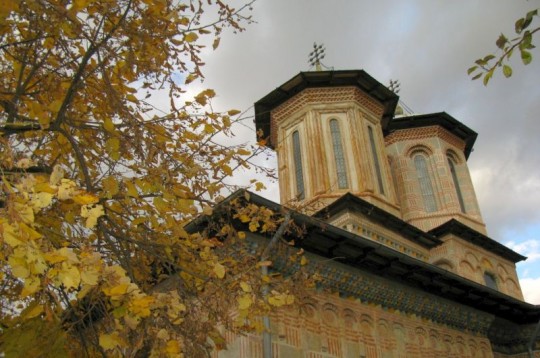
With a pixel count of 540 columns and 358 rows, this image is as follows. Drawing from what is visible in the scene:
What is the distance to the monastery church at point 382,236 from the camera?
8.55 m

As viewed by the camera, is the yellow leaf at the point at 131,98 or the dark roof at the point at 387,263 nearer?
the yellow leaf at the point at 131,98

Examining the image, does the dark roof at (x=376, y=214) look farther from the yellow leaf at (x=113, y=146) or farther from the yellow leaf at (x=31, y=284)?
the yellow leaf at (x=31, y=284)

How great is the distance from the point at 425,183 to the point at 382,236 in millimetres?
5280

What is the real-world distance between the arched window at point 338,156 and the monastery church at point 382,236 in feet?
0.10

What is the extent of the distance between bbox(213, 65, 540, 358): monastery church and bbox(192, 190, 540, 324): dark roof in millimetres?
24

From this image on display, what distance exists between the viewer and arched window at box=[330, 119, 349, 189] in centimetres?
1441

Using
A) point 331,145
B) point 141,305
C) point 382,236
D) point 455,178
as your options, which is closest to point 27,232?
point 141,305

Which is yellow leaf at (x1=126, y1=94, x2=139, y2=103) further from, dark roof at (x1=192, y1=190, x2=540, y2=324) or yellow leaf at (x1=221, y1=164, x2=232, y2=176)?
dark roof at (x1=192, y1=190, x2=540, y2=324)

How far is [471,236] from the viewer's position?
53.3ft

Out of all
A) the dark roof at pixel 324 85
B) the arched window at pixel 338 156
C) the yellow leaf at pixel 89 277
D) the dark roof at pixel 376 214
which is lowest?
the yellow leaf at pixel 89 277

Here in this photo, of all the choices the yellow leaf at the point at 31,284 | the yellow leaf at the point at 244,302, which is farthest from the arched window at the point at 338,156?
the yellow leaf at the point at 31,284

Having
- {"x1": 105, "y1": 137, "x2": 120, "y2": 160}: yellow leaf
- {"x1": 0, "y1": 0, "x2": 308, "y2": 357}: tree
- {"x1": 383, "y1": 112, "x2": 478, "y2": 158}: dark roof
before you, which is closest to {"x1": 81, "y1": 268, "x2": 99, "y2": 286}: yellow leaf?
{"x1": 0, "y1": 0, "x2": 308, "y2": 357}: tree

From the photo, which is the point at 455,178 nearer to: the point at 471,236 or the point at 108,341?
the point at 471,236

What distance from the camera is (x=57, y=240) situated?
3.80 metres
